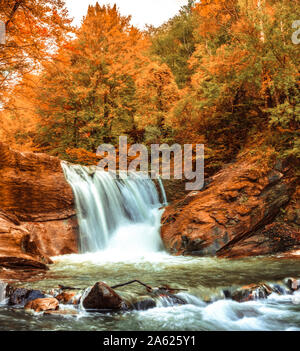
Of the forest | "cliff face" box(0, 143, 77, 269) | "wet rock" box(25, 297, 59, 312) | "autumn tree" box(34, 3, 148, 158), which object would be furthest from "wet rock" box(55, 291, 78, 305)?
"autumn tree" box(34, 3, 148, 158)

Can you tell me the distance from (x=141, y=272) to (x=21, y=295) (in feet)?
8.69

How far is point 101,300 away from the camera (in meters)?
4.26

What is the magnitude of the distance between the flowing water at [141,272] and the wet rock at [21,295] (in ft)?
0.67

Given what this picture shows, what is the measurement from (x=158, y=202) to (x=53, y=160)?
14.7 ft

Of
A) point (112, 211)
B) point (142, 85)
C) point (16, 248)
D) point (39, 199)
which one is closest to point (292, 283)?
point (16, 248)

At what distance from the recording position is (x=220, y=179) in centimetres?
973

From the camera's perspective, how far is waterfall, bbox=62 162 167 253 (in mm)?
9133

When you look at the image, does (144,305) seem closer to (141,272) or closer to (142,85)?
(141,272)

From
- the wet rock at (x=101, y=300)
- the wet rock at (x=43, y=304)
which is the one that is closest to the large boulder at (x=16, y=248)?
the wet rock at (x=43, y=304)

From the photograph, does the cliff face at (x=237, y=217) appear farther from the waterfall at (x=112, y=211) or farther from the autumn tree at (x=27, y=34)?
the autumn tree at (x=27, y=34)

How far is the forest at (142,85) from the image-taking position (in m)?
9.55

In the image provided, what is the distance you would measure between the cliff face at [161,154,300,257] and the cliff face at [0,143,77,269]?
121 inches
